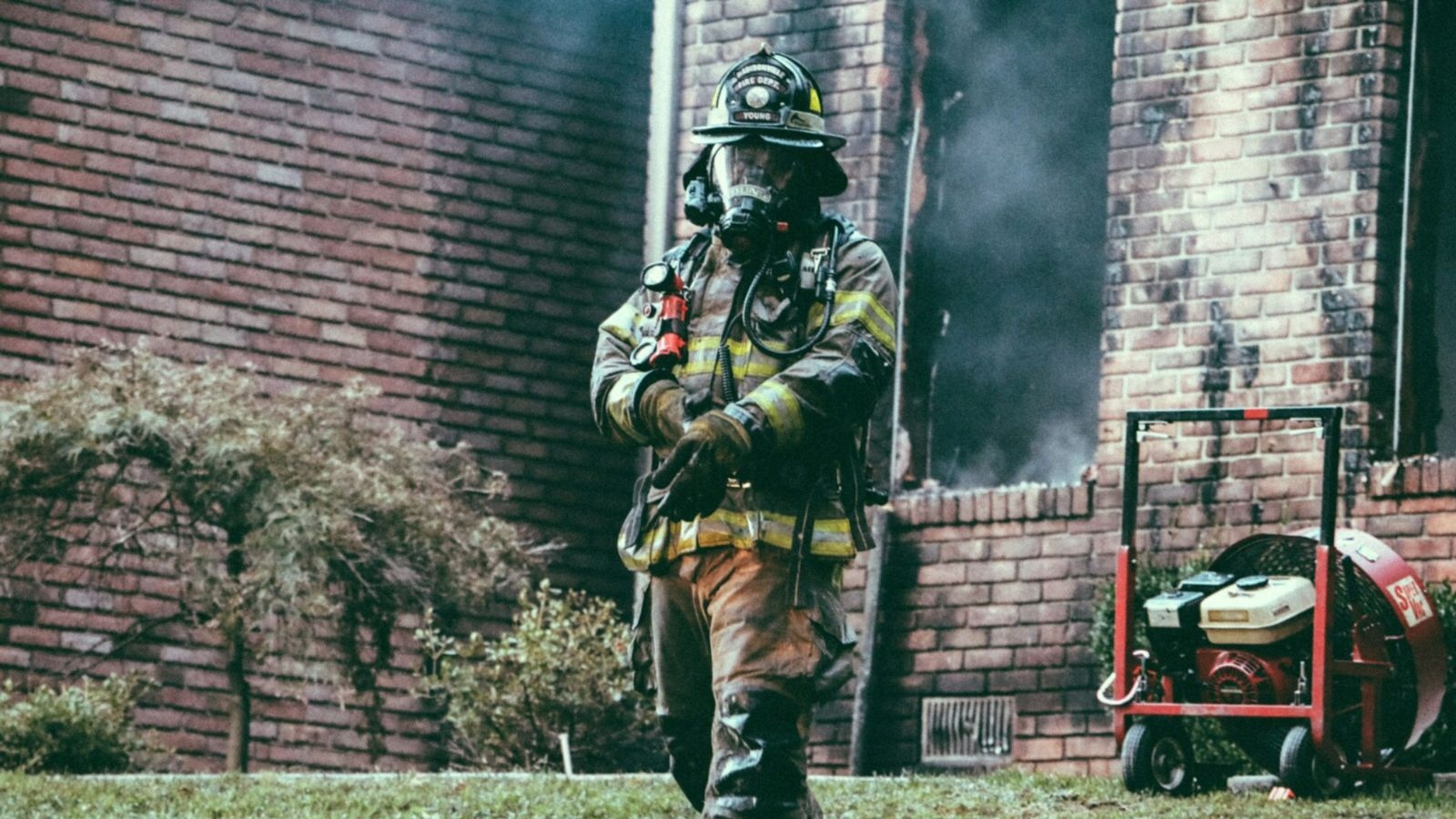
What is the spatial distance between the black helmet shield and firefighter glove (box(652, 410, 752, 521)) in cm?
56

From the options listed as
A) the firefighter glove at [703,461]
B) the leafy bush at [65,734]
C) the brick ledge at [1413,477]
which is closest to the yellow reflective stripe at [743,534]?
the firefighter glove at [703,461]

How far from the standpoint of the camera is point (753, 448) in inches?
225

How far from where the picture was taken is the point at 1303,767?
8305mm

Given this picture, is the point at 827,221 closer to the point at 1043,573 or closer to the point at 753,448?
the point at 753,448

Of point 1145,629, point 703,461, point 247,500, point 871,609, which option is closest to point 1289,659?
point 1145,629

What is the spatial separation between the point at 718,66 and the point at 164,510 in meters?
3.58

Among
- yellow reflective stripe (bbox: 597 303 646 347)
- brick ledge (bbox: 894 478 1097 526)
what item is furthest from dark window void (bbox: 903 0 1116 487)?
yellow reflective stripe (bbox: 597 303 646 347)

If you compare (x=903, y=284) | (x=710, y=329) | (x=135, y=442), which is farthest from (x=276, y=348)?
(x=710, y=329)

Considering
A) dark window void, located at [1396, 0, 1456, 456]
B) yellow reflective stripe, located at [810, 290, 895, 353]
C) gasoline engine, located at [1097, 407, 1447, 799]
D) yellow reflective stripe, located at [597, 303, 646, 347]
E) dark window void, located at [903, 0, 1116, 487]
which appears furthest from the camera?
dark window void, located at [903, 0, 1116, 487]

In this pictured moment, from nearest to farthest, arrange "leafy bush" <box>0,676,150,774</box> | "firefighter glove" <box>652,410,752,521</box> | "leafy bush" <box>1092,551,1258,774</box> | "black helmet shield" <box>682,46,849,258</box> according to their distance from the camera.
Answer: "firefighter glove" <box>652,410,752,521</box> < "black helmet shield" <box>682,46,849,258</box> < "leafy bush" <box>1092,551,1258,774</box> < "leafy bush" <box>0,676,150,774</box>

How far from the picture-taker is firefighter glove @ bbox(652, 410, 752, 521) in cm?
564

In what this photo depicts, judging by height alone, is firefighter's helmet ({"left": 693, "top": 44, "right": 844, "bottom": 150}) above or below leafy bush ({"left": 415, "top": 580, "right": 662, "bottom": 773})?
above

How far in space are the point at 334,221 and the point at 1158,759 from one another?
577 centimetres

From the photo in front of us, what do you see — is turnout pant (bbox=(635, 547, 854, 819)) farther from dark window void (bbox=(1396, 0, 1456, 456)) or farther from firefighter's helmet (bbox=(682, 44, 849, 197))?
dark window void (bbox=(1396, 0, 1456, 456))
